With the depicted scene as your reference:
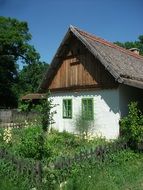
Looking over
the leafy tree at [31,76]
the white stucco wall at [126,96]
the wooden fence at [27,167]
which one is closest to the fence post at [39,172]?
the wooden fence at [27,167]

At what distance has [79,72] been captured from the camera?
17391 millimetres

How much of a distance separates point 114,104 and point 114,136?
1611 mm

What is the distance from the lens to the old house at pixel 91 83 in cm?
1520

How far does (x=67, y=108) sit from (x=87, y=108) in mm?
1859

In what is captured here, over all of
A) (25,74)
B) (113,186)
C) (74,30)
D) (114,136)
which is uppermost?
(25,74)

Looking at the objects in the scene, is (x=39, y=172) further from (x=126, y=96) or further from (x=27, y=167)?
(x=126, y=96)

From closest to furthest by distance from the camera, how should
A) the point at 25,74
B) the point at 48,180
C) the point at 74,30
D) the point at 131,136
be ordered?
the point at 48,180 → the point at 131,136 → the point at 74,30 → the point at 25,74

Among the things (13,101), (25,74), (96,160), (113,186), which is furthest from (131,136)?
(25,74)

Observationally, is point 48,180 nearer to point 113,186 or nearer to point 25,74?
point 113,186

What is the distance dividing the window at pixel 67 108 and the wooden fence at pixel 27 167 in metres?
8.99

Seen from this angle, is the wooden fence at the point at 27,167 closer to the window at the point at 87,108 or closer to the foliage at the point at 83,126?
the foliage at the point at 83,126

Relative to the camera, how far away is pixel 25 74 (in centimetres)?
5984

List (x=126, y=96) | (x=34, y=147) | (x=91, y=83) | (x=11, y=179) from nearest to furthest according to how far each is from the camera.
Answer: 1. (x=11, y=179)
2. (x=34, y=147)
3. (x=126, y=96)
4. (x=91, y=83)

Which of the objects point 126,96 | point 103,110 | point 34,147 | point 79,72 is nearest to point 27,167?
point 34,147
